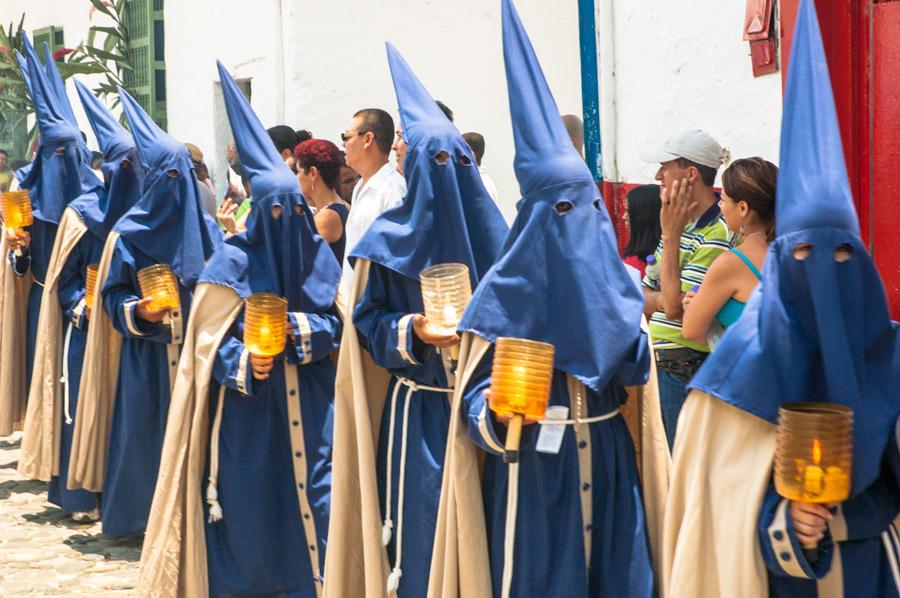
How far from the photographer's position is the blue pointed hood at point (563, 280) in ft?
12.2

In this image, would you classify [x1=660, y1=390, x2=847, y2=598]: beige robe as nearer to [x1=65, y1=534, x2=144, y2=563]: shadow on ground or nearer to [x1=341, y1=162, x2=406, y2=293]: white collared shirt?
[x1=341, y1=162, x2=406, y2=293]: white collared shirt

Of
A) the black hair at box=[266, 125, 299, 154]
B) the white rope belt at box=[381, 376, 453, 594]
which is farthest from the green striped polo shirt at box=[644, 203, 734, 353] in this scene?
the black hair at box=[266, 125, 299, 154]

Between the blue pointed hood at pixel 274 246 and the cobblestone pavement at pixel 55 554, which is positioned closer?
the blue pointed hood at pixel 274 246

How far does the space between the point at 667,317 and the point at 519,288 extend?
5.09 feet

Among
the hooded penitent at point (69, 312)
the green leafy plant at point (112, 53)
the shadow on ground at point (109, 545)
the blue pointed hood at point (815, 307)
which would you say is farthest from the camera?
the green leafy plant at point (112, 53)

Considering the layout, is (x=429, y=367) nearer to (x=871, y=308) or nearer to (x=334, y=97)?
(x=871, y=308)

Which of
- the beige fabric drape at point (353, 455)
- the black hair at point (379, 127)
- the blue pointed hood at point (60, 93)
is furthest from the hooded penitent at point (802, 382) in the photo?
the blue pointed hood at point (60, 93)

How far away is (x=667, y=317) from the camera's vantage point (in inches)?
203

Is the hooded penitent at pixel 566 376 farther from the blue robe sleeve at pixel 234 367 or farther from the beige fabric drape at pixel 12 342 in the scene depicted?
the beige fabric drape at pixel 12 342

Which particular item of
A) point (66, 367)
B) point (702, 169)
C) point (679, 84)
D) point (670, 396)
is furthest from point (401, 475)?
point (66, 367)

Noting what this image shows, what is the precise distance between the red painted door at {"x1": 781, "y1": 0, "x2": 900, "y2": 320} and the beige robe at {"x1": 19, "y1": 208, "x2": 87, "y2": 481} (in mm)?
4320

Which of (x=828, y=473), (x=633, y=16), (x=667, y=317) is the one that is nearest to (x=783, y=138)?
(x=828, y=473)

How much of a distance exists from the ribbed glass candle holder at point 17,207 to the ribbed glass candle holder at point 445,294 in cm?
452

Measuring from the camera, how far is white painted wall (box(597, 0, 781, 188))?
6629 mm
